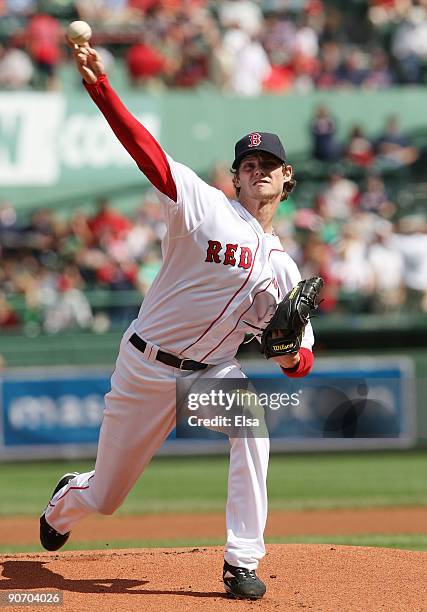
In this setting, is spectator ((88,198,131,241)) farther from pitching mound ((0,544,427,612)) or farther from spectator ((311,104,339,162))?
pitching mound ((0,544,427,612))

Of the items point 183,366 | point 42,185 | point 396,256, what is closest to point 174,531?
point 183,366

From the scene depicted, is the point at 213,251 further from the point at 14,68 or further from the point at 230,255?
the point at 14,68

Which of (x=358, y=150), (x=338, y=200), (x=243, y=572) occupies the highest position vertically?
(x=358, y=150)

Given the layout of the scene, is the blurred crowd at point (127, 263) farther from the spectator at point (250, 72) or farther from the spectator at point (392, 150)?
the spectator at point (250, 72)

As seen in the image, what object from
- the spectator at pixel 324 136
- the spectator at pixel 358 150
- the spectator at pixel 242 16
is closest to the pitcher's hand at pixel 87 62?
the spectator at pixel 324 136

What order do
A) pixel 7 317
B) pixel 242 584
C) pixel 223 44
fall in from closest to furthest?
pixel 242 584 → pixel 7 317 → pixel 223 44

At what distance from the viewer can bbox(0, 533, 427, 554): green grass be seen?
7.86 m

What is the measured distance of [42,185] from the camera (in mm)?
15711

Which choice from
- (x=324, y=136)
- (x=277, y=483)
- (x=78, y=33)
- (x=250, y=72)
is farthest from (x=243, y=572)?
(x=250, y=72)

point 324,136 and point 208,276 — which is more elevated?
point 324,136

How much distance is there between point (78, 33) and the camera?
463 centimetres

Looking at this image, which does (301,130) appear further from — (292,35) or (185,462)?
(185,462)

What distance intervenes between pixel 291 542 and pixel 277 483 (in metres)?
3.90

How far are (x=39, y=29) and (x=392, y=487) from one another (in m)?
8.11
